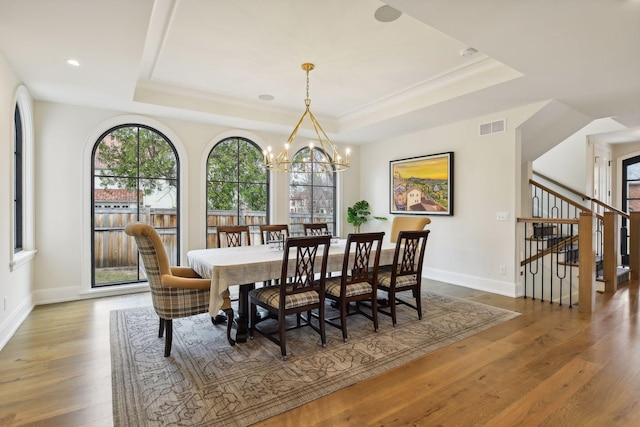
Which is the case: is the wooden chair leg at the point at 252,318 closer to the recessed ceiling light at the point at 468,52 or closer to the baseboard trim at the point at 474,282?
the recessed ceiling light at the point at 468,52

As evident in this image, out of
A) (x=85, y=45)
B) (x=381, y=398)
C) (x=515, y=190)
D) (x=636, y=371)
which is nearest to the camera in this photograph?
(x=381, y=398)

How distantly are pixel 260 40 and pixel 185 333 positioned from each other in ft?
9.54

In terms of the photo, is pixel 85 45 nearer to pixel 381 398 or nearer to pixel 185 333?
pixel 185 333

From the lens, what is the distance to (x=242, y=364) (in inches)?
104

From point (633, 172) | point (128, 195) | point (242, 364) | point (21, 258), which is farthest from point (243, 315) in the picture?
point (633, 172)

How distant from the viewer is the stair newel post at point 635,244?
Answer: 5.62m

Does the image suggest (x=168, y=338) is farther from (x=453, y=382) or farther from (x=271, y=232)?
(x=453, y=382)

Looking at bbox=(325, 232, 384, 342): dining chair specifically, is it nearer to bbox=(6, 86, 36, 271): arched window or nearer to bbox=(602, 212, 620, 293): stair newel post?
bbox=(6, 86, 36, 271): arched window

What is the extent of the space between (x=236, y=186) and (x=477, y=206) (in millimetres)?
3865

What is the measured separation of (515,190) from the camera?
14.9 ft

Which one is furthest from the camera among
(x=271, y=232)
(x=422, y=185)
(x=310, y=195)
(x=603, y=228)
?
(x=310, y=195)

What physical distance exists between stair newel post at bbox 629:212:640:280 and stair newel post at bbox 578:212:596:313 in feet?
8.90

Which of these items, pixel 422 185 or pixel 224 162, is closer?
pixel 224 162

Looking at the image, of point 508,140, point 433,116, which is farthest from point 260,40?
point 508,140
